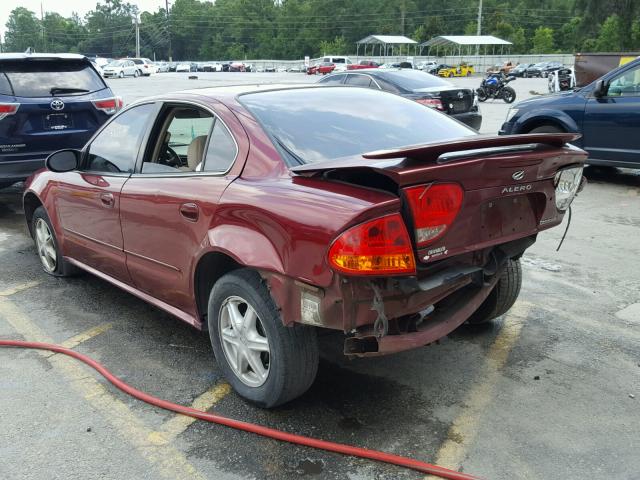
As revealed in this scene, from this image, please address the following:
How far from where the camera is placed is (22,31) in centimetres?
14100

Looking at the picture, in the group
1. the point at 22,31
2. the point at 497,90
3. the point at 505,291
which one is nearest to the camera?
the point at 505,291

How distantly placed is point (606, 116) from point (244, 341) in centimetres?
726

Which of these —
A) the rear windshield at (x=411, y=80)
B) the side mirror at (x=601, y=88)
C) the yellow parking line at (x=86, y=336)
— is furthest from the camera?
the rear windshield at (x=411, y=80)

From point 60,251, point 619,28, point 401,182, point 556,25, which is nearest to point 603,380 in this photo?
point 401,182

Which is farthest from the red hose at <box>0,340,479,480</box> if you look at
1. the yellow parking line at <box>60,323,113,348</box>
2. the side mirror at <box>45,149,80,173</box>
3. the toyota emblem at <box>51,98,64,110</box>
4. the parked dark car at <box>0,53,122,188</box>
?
the toyota emblem at <box>51,98,64,110</box>

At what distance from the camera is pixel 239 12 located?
440 feet

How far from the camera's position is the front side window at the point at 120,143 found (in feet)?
13.3

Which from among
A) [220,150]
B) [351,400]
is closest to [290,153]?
[220,150]

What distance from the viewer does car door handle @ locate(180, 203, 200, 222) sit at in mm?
3301

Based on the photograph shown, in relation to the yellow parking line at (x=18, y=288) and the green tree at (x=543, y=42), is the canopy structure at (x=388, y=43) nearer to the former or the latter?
the green tree at (x=543, y=42)

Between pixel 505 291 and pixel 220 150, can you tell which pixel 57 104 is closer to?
pixel 220 150

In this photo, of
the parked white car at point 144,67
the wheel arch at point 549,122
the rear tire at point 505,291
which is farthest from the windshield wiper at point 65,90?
the parked white car at point 144,67

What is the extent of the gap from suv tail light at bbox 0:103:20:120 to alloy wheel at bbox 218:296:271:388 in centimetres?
505

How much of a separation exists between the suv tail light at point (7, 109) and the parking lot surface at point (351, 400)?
2.89m
